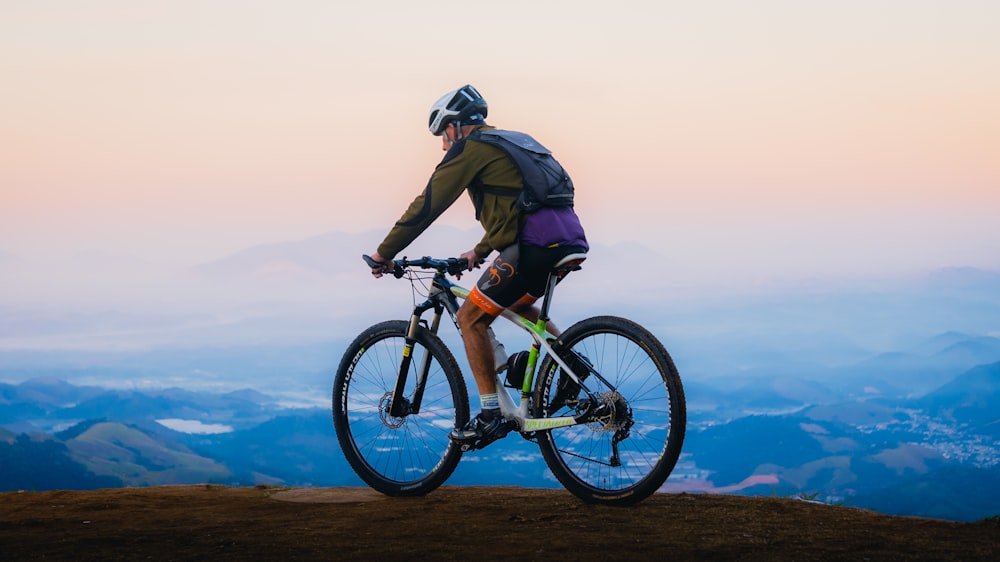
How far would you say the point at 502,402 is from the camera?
8.00 meters

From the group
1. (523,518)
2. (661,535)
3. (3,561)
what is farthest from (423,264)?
(3,561)

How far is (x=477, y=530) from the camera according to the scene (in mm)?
6977

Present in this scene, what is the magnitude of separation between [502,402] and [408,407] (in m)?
1.03

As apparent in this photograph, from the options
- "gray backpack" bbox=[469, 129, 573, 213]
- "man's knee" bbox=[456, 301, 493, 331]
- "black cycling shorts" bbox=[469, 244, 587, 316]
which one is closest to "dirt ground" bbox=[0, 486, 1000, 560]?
"man's knee" bbox=[456, 301, 493, 331]

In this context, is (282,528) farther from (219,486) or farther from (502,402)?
(219,486)

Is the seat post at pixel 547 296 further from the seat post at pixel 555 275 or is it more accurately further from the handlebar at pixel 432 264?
the handlebar at pixel 432 264

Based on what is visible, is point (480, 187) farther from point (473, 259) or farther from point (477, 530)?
point (477, 530)

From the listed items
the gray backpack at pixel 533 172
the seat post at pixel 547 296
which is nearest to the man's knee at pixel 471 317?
the seat post at pixel 547 296

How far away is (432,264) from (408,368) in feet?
2.98

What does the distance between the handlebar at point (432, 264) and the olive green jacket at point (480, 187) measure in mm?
499

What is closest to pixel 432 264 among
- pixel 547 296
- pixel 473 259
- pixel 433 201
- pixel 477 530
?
pixel 473 259

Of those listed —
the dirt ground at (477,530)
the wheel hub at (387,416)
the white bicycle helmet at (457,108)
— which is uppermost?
the white bicycle helmet at (457,108)

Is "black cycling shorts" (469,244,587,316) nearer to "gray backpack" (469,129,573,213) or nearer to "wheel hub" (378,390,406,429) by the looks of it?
"gray backpack" (469,129,573,213)

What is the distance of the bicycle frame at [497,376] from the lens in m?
7.68
